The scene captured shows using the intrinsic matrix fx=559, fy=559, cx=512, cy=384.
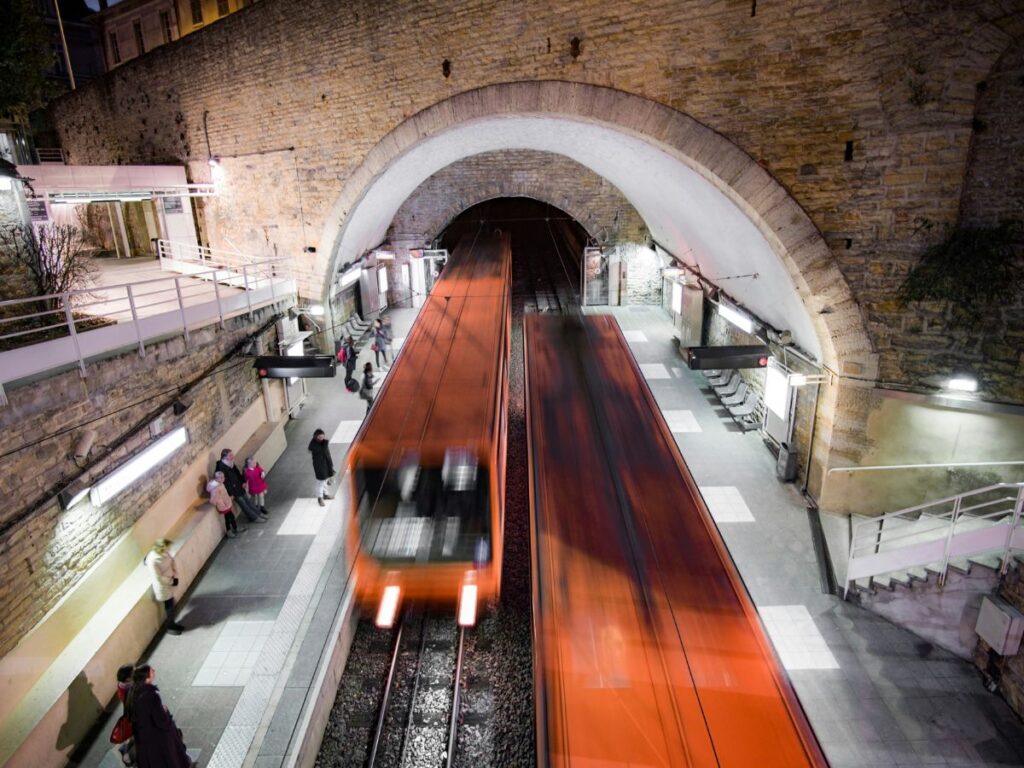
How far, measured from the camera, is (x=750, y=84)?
7402 mm

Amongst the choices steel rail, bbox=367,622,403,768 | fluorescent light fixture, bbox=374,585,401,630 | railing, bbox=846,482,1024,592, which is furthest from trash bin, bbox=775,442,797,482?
fluorescent light fixture, bbox=374,585,401,630

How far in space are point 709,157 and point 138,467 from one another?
26.3ft

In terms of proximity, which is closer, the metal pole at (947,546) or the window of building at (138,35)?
the metal pole at (947,546)

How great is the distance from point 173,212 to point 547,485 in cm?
1266

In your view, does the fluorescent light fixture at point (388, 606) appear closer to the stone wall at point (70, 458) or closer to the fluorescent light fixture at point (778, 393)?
the stone wall at point (70, 458)

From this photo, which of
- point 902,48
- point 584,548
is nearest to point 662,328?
point 902,48

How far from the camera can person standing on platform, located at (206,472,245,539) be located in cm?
737

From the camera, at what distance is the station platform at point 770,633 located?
4.89m

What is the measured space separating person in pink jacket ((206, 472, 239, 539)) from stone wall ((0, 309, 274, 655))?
40 cm

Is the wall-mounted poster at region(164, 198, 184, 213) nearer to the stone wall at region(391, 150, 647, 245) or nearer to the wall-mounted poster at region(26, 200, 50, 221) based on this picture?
the wall-mounted poster at region(26, 200, 50, 221)

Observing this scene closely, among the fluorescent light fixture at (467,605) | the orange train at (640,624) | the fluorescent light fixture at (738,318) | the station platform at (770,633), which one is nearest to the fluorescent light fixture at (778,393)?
the fluorescent light fixture at (738,318)

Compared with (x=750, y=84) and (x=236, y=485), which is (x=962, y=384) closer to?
(x=750, y=84)

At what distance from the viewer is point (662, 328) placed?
16.7 m

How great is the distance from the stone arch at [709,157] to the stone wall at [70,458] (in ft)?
17.5
